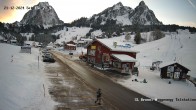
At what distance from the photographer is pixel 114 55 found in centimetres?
4962

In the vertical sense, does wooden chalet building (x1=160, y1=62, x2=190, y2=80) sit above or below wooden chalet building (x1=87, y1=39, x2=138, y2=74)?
below

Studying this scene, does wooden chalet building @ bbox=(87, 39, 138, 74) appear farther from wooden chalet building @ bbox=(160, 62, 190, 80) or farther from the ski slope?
the ski slope

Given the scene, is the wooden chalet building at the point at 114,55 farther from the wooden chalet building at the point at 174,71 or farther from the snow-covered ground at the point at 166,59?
the wooden chalet building at the point at 174,71

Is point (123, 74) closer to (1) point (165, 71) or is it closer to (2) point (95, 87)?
(1) point (165, 71)

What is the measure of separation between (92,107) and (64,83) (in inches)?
415

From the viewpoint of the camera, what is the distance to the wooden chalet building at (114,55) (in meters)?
47.7

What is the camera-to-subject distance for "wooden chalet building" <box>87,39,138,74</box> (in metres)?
47.7

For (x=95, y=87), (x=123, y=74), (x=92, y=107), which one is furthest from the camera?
(x=123, y=74)

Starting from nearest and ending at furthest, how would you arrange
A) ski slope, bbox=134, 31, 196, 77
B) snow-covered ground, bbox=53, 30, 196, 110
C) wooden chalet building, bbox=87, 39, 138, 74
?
snow-covered ground, bbox=53, 30, 196, 110, wooden chalet building, bbox=87, 39, 138, 74, ski slope, bbox=134, 31, 196, 77

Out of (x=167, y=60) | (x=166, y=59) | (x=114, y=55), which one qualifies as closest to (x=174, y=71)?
(x=114, y=55)

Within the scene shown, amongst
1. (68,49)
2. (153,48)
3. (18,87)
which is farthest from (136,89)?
(68,49)

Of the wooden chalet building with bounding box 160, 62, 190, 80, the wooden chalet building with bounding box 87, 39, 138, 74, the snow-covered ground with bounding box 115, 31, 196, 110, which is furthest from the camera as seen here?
the wooden chalet building with bounding box 87, 39, 138, 74

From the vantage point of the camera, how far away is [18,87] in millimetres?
22797

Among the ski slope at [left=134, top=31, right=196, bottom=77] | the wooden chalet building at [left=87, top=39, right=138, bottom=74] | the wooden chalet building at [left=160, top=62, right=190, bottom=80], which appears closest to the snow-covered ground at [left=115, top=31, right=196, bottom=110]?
the ski slope at [left=134, top=31, right=196, bottom=77]
